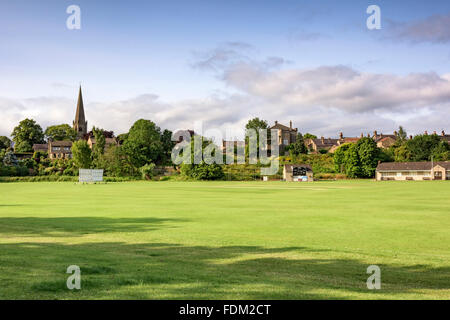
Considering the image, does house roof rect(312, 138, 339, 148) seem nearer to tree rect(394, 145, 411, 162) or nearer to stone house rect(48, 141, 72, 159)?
tree rect(394, 145, 411, 162)

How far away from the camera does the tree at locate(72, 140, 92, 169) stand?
407 ft

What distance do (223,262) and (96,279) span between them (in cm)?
436

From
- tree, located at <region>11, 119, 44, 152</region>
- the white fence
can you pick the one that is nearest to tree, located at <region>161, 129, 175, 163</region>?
the white fence

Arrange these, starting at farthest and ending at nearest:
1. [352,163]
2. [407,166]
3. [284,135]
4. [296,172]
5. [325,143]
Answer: [325,143] < [284,135] < [407,166] < [352,163] < [296,172]

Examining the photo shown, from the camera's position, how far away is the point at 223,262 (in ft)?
42.0

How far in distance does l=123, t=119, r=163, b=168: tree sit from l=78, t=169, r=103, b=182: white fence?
1090 inches

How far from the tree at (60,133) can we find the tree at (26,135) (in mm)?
8813

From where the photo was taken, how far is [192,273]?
1068 cm

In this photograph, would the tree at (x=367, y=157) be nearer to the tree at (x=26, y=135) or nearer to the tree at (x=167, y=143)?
the tree at (x=167, y=143)

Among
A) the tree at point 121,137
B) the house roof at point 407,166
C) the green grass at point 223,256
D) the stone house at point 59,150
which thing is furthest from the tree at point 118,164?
the green grass at point 223,256

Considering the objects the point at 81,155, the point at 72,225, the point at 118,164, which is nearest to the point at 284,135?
the point at 118,164

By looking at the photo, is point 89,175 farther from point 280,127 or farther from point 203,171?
point 280,127

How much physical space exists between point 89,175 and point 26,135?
91.4m
